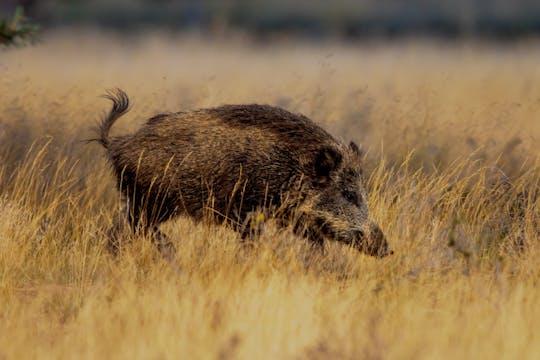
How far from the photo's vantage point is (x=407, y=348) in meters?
3.85

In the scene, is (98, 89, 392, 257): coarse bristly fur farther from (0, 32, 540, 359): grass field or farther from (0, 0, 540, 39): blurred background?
(0, 0, 540, 39): blurred background

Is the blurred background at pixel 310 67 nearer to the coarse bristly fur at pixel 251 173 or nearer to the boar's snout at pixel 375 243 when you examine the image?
the coarse bristly fur at pixel 251 173

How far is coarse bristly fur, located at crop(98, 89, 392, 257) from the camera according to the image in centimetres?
567

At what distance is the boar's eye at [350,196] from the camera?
5727 mm

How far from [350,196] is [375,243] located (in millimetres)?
429

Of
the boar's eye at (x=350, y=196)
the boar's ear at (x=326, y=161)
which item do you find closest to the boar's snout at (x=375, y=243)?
the boar's eye at (x=350, y=196)

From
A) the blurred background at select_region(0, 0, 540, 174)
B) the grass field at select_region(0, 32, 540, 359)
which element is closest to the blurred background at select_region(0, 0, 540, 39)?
the blurred background at select_region(0, 0, 540, 174)

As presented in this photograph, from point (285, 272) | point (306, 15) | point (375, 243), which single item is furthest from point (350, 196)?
point (306, 15)

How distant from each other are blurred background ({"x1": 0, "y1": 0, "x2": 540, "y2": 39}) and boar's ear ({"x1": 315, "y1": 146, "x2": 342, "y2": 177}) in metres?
16.3

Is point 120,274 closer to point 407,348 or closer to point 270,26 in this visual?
point 407,348

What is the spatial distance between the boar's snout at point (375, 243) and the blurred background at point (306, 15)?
16.6 metres

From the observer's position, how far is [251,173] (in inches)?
223

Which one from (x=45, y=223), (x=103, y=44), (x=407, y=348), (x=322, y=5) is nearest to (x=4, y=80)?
(x=45, y=223)

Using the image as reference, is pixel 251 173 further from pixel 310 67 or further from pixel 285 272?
pixel 310 67
